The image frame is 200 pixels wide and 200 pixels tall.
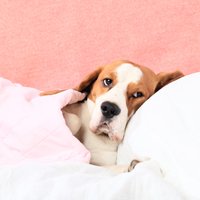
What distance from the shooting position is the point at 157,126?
108cm

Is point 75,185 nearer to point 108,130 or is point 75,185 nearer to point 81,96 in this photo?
point 108,130

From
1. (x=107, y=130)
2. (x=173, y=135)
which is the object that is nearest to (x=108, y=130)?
(x=107, y=130)

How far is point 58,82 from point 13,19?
311mm

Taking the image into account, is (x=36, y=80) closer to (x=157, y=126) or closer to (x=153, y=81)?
(x=153, y=81)

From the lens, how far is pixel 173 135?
1.03 m

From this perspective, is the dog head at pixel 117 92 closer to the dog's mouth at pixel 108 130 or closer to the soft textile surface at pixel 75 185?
the dog's mouth at pixel 108 130

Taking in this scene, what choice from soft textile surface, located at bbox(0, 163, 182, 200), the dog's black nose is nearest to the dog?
the dog's black nose

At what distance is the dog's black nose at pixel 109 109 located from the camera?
117 centimetres

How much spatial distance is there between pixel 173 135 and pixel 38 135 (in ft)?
1.12

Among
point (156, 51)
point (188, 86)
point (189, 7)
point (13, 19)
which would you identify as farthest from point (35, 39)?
point (188, 86)

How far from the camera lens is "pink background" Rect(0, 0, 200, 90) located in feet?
5.46

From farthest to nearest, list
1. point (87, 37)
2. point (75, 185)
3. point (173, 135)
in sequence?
point (87, 37) < point (173, 135) < point (75, 185)

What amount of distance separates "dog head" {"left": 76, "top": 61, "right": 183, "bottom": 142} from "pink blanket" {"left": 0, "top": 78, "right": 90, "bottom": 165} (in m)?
0.09

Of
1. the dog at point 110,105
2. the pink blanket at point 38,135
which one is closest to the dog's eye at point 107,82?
the dog at point 110,105
